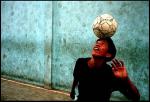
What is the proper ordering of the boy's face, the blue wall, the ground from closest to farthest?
the boy's face < the blue wall < the ground

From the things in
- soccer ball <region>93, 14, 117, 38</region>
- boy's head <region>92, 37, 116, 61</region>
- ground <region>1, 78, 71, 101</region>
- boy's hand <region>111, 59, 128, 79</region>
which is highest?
soccer ball <region>93, 14, 117, 38</region>

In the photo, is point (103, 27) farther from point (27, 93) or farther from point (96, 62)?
point (27, 93)

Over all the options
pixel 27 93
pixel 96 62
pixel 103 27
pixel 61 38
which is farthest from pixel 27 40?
pixel 96 62

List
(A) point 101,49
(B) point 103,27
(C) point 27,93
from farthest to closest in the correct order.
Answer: (C) point 27,93, (B) point 103,27, (A) point 101,49

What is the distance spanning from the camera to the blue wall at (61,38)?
5168mm

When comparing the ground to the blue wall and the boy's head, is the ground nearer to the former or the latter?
the blue wall

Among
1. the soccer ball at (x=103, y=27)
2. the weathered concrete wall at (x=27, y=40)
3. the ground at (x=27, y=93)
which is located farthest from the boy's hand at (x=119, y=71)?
the weathered concrete wall at (x=27, y=40)

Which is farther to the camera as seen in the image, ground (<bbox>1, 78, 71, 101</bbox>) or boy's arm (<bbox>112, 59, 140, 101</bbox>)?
ground (<bbox>1, 78, 71, 101</bbox>)

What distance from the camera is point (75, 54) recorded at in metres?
6.12

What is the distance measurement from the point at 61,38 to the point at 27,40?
3.97 ft

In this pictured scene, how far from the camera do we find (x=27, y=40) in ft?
23.2

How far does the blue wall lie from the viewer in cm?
517

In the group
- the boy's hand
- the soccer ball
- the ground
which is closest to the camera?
the boy's hand

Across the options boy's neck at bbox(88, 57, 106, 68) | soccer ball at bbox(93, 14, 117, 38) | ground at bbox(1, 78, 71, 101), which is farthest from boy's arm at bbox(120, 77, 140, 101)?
ground at bbox(1, 78, 71, 101)
